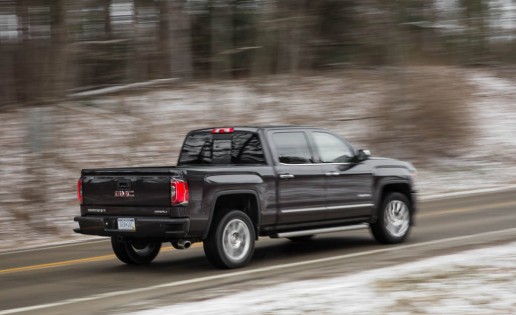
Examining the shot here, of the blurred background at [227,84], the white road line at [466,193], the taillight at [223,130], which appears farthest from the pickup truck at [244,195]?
the white road line at [466,193]

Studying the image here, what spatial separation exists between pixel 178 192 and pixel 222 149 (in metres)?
A: 1.77

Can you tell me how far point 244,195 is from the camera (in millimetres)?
11328

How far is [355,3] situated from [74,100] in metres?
12.5

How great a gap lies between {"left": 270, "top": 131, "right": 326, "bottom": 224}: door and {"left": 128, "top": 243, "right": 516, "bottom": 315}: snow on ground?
199cm

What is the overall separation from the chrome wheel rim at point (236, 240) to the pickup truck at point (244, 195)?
13mm

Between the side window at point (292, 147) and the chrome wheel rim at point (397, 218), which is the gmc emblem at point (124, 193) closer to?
the side window at point (292, 147)

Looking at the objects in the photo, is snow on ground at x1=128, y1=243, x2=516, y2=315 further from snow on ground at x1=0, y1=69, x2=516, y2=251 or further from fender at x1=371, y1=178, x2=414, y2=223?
snow on ground at x1=0, y1=69, x2=516, y2=251

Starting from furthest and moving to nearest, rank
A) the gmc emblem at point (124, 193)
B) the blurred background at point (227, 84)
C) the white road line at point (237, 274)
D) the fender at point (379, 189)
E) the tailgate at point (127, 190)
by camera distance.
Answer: the blurred background at point (227, 84)
the fender at point (379, 189)
the gmc emblem at point (124, 193)
the tailgate at point (127, 190)
the white road line at point (237, 274)

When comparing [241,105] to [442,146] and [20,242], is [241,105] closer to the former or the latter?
[442,146]

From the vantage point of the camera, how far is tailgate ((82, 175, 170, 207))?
34.5 ft

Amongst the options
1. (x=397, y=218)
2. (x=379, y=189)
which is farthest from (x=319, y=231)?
(x=397, y=218)

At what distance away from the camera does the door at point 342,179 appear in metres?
12.4

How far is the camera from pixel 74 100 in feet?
94.8

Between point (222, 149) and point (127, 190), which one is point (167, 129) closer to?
point (222, 149)
